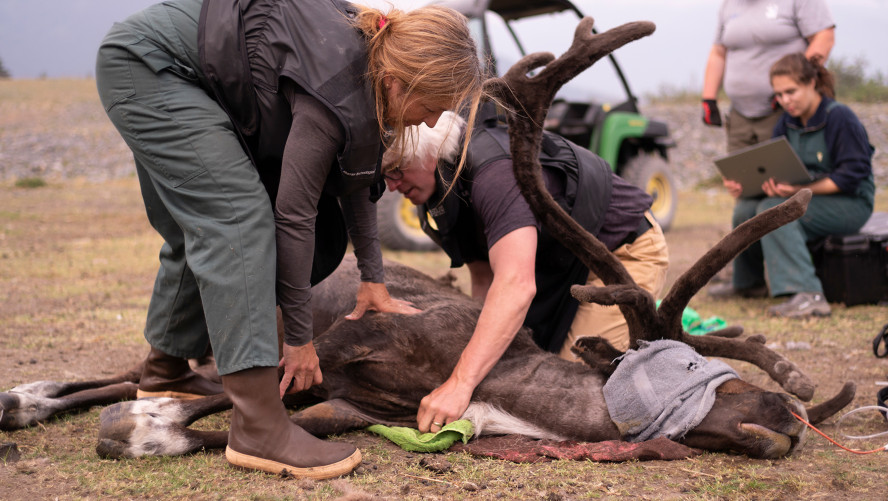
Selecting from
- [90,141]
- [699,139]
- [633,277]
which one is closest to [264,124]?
[633,277]

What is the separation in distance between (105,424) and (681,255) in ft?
21.2

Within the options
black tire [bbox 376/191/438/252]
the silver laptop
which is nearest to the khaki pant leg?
the silver laptop

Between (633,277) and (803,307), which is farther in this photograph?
(803,307)

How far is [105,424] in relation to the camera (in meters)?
2.66

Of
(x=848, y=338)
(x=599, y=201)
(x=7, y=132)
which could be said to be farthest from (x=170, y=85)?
(x=7, y=132)

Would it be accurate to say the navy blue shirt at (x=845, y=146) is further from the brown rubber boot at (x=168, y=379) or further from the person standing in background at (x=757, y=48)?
the brown rubber boot at (x=168, y=379)

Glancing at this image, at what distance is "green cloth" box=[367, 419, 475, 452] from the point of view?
9.16 feet

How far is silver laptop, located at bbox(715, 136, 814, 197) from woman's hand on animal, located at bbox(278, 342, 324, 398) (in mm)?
3836

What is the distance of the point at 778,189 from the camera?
541 centimetres

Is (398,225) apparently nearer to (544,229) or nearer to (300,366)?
(544,229)

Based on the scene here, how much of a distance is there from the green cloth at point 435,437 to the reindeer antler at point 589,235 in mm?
606

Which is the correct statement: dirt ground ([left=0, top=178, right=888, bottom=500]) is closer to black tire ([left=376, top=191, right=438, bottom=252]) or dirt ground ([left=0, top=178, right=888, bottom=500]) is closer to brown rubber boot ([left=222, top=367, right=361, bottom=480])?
brown rubber boot ([left=222, top=367, right=361, bottom=480])

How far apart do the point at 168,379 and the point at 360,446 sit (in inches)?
35.7

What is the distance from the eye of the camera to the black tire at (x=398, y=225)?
7.75 meters
